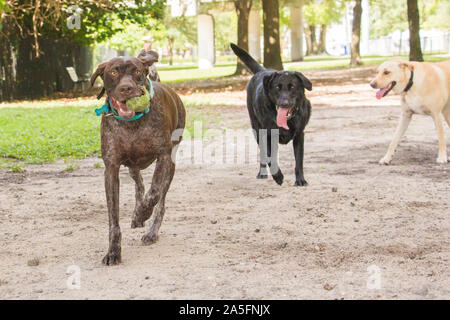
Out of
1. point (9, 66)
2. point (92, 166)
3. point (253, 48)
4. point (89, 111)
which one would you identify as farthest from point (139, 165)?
point (253, 48)

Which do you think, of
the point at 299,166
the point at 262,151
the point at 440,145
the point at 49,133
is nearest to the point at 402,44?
the point at 49,133

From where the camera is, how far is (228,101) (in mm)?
19812

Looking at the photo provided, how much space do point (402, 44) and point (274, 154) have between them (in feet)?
257

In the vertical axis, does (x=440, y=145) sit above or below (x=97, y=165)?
above

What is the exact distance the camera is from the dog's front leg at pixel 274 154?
783 cm

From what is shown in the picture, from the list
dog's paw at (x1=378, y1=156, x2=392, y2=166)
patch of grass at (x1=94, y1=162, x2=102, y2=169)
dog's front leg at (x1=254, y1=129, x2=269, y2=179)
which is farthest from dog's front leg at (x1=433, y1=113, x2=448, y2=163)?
patch of grass at (x1=94, y1=162, x2=102, y2=169)

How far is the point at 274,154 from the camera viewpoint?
8023 millimetres

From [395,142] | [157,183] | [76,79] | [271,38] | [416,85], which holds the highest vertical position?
[271,38]

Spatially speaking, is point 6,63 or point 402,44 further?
point 402,44

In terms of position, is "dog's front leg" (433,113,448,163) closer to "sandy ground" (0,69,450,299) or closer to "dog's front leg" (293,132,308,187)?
"sandy ground" (0,69,450,299)

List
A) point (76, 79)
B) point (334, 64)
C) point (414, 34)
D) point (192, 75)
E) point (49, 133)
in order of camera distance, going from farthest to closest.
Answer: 1. point (334, 64)
2. point (192, 75)
3. point (414, 34)
4. point (76, 79)
5. point (49, 133)

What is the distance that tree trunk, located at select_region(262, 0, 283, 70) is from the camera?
2798 centimetres

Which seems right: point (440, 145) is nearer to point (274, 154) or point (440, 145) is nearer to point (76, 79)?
point (274, 154)
